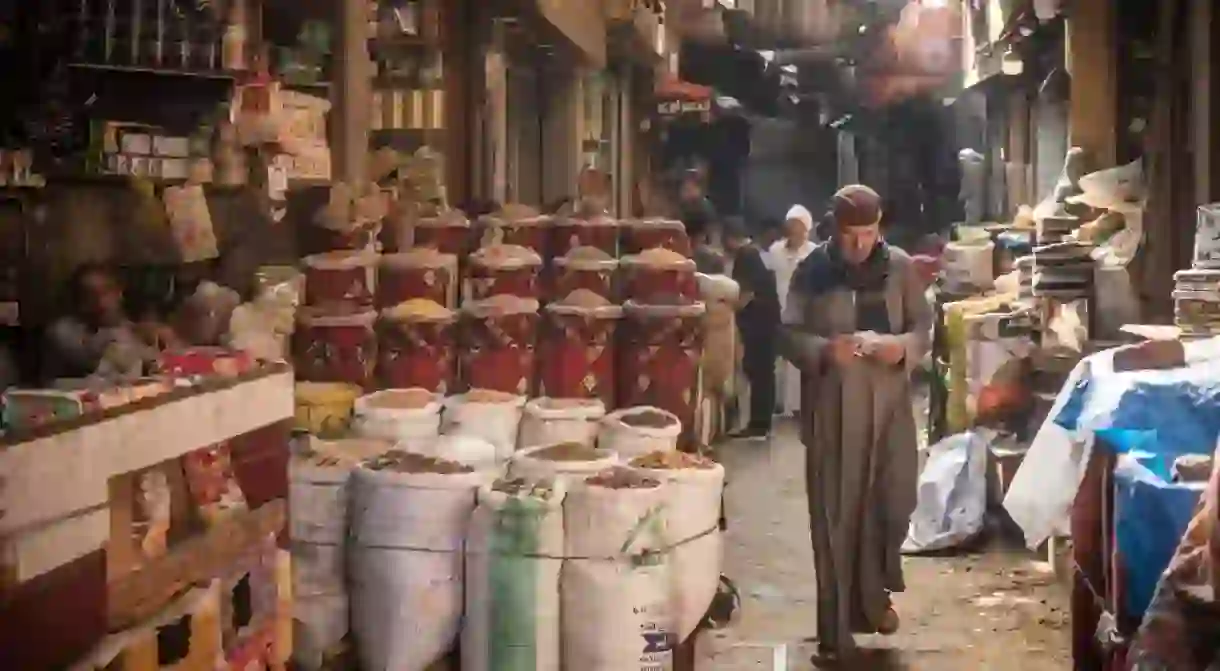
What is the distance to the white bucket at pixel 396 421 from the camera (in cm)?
438

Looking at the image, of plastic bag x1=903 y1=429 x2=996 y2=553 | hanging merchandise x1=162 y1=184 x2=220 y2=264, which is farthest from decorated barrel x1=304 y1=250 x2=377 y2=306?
plastic bag x1=903 y1=429 x2=996 y2=553

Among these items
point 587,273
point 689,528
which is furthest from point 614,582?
point 587,273

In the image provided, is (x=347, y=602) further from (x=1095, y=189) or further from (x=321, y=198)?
(x=1095, y=189)

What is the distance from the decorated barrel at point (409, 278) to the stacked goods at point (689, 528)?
1.45 meters

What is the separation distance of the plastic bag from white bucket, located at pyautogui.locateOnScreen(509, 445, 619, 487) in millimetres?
3896

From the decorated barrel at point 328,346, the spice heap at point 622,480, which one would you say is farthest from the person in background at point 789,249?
the spice heap at point 622,480

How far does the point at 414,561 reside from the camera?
372 cm

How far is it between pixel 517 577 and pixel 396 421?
2.96ft

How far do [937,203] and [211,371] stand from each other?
18.8 m

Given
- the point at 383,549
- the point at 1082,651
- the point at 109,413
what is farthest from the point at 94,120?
the point at 1082,651

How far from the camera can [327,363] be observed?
4.86 m

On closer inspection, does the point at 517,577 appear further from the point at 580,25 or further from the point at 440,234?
the point at 580,25

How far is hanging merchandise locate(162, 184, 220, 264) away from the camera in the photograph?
4.83 metres

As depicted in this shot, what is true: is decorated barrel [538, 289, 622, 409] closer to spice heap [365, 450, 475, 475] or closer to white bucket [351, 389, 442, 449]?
white bucket [351, 389, 442, 449]
